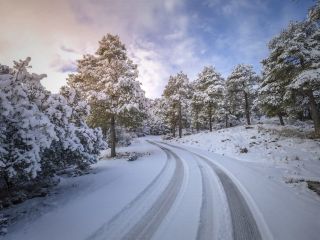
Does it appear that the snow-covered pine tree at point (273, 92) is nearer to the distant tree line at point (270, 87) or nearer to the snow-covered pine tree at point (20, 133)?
the distant tree line at point (270, 87)

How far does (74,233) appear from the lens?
600cm

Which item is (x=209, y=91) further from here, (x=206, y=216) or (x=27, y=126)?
(x=27, y=126)

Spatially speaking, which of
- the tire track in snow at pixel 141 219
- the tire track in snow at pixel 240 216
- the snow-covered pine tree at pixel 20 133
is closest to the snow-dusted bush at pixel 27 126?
the snow-covered pine tree at pixel 20 133

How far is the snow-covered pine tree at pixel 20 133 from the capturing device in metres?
6.80

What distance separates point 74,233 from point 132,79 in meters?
16.8

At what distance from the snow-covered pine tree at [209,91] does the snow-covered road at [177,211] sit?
1059 inches

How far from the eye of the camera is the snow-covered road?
5801mm

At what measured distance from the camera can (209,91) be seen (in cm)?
3703

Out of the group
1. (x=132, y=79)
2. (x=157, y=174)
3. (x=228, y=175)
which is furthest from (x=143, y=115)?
(x=228, y=175)

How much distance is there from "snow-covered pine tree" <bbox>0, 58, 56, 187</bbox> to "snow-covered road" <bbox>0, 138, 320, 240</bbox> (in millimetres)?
1675

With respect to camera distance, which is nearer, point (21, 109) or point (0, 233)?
point (0, 233)

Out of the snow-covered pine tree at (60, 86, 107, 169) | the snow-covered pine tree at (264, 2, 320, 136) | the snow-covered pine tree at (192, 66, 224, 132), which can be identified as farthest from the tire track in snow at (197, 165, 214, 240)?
the snow-covered pine tree at (192, 66, 224, 132)

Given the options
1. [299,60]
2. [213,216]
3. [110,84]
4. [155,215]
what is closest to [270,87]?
[299,60]

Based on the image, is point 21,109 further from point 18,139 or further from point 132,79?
point 132,79
